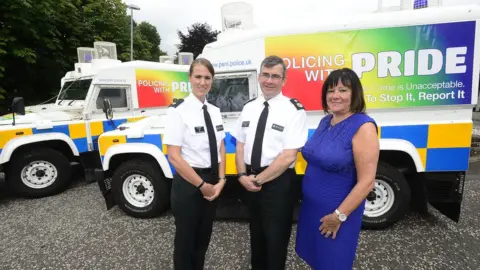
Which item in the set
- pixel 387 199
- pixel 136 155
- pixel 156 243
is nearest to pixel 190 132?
pixel 156 243

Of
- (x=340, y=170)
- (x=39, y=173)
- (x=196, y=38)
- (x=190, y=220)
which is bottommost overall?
(x=39, y=173)

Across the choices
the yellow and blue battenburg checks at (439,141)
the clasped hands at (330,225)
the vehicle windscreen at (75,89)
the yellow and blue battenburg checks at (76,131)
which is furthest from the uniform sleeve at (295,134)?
the vehicle windscreen at (75,89)

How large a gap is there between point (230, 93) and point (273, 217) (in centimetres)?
182

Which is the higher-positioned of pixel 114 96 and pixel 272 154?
pixel 114 96

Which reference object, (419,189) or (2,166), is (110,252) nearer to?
(2,166)

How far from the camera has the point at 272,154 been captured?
74.3 inches

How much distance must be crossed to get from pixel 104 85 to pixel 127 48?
10.7 m

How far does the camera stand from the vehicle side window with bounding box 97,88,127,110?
525 cm

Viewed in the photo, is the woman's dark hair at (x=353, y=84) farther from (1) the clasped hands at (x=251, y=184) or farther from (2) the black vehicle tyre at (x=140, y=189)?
(2) the black vehicle tyre at (x=140, y=189)

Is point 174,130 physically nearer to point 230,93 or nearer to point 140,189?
point 230,93

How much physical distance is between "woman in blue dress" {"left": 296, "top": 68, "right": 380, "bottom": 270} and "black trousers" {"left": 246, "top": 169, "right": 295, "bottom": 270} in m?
0.18

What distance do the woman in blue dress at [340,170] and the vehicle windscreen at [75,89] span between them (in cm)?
523

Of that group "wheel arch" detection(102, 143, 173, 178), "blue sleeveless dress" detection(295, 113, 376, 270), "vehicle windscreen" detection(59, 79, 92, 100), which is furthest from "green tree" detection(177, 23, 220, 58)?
A: "blue sleeveless dress" detection(295, 113, 376, 270)

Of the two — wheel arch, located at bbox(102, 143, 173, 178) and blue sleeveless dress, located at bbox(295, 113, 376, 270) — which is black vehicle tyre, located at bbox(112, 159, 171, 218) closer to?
wheel arch, located at bbox(102, 143, 173, 178)
